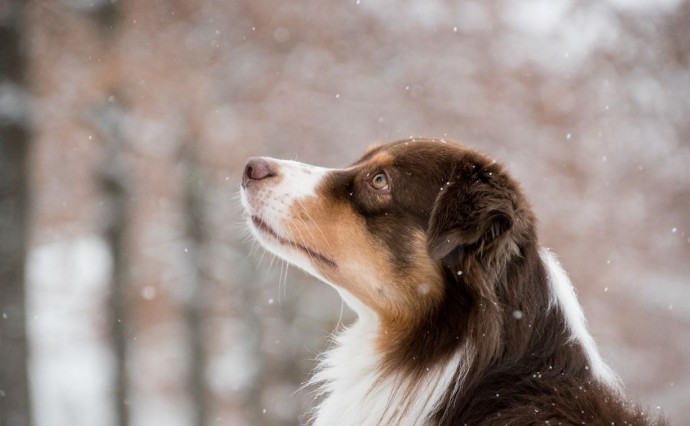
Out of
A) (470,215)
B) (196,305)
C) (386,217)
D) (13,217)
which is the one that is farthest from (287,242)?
(196,305)

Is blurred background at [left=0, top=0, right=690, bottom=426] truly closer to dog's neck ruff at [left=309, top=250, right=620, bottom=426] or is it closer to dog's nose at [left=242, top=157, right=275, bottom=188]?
dog's nose at [left=242, top=157, right=275, bottom=188]

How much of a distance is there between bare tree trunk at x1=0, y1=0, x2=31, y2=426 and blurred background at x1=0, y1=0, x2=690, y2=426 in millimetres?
290

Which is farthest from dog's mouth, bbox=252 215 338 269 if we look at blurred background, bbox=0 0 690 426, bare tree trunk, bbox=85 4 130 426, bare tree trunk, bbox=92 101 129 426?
bare tree trunk, bbox=92 101 129 426

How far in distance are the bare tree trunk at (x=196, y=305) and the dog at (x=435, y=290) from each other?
8535 mm

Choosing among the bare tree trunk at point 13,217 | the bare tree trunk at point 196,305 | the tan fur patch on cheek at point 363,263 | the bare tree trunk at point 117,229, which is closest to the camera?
the tan fur patch on cheek at point 363,263

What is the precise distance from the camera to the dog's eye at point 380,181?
4.49 meters

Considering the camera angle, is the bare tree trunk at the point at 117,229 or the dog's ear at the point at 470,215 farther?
the bare tree trunk at the point at 117,229

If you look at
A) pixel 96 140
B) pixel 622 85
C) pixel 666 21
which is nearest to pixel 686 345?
pixel 622 85

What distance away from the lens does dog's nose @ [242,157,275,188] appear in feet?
15.1

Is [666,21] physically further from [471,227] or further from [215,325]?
[471,227]

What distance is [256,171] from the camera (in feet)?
15.1

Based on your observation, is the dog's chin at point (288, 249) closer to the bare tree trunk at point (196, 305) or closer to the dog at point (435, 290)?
the dog at point (435, 290)

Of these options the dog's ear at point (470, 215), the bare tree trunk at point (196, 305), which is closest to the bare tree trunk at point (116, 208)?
the bare tree trunk at point (196, 305)

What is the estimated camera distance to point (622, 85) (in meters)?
13.6
